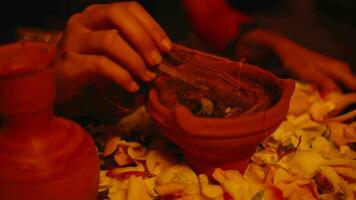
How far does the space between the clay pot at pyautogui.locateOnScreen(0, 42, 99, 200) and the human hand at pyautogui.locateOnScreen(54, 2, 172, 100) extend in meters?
0.13

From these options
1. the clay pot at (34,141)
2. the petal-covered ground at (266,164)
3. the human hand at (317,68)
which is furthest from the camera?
the human hand at (317,68)

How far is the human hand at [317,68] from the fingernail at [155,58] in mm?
405

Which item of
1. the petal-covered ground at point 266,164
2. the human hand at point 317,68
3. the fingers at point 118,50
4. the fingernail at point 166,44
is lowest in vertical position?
the petal-covered ground at point 266,164

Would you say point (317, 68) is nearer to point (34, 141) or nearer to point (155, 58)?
point (155, 58)

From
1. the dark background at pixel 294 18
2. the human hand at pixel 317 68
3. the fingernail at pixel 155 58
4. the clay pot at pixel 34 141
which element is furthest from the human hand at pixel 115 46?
the dark background at pixel 294 18

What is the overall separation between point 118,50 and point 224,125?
8.5 inches

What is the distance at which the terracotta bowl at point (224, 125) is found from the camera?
2.22 ft

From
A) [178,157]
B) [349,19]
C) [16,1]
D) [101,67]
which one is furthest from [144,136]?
[349,19]

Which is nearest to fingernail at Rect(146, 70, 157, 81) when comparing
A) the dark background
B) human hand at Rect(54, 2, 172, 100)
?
human hand at Rect(54, 2, 172, 100)

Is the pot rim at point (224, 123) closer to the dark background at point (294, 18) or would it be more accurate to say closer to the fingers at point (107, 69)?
the fingers at point (107, 69)

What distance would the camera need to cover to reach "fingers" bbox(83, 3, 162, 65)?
2.44 feet

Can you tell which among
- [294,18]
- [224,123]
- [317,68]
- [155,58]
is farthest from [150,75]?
[294,18]

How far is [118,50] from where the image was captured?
744 millimetres

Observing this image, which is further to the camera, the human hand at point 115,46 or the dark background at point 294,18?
the dark background at point 294,18
